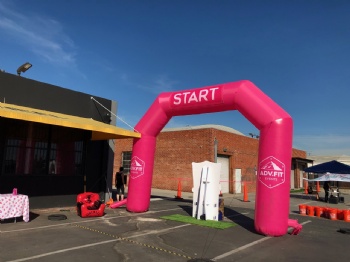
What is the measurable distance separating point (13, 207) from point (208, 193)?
6.27m

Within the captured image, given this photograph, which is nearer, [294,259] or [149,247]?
[294,259]

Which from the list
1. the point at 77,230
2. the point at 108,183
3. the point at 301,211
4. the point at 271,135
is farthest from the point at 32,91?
the point at 301,211

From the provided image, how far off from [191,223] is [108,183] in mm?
6317

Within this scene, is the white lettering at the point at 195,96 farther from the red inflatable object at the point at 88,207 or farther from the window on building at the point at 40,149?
the window on building at the point at 40,149

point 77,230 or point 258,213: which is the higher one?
point 258,213

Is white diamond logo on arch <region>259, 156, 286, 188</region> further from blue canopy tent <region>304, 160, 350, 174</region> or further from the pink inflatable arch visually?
blue canopy tent <region>304, 160, 350, 174</region>

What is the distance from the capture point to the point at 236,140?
A: 2641 centimetres

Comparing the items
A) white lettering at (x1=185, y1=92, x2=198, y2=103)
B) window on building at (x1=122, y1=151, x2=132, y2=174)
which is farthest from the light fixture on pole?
window on building at (x1=122, y1=151, x2=132, y2=174)

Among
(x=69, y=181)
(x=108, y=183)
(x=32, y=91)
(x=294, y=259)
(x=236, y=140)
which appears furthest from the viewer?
(x=236, y=140)

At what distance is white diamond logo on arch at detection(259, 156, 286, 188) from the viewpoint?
8.27 metres

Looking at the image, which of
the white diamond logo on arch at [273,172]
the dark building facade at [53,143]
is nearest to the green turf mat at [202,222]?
the white diamond logo on arch at [273,172]

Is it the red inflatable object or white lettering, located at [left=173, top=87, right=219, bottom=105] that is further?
the red inflatable object

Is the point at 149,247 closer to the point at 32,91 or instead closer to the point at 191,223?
the point at 191,223

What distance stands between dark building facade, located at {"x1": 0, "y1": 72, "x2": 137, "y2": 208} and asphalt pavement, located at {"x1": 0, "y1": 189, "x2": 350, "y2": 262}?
2190 mm
